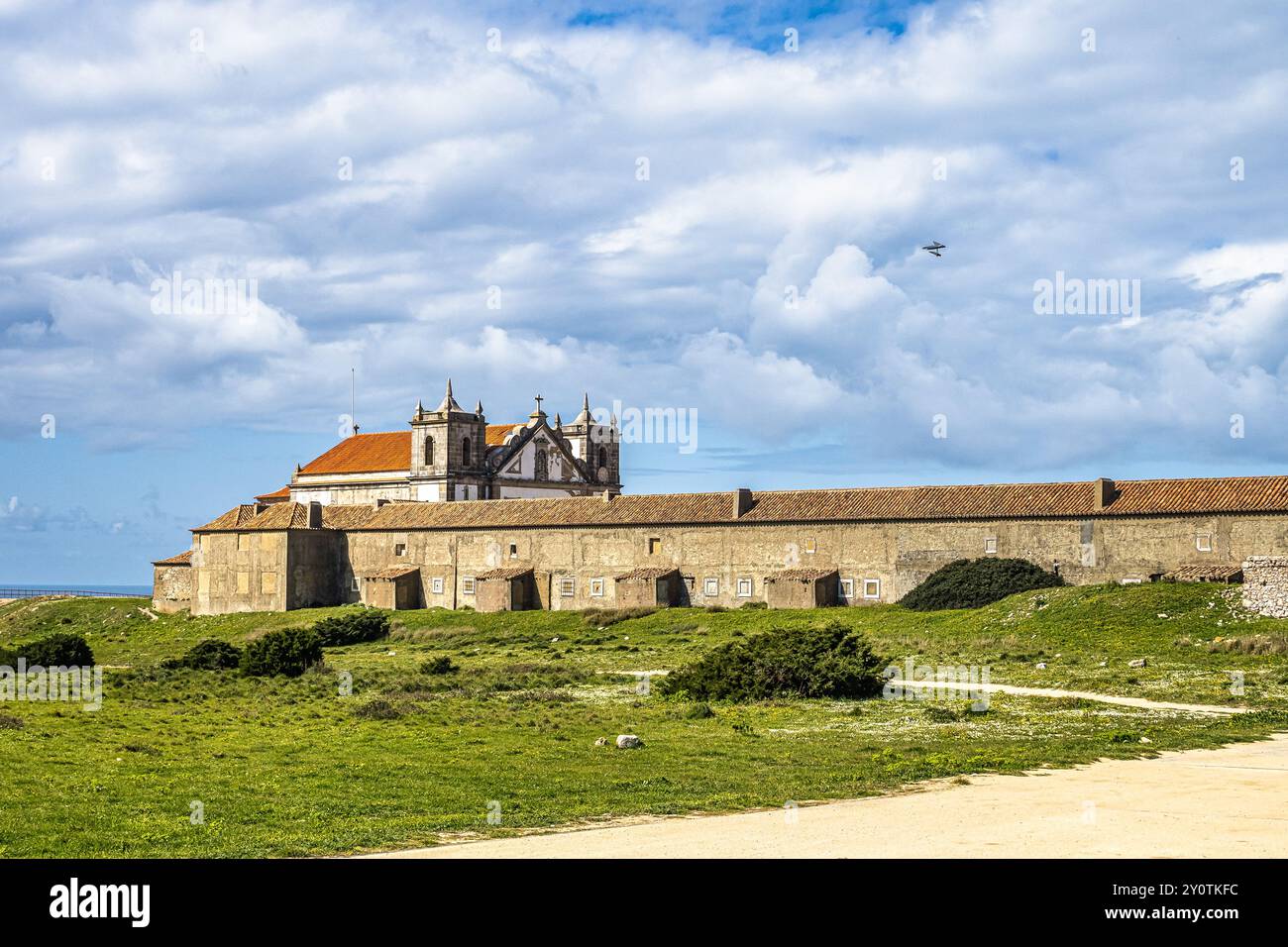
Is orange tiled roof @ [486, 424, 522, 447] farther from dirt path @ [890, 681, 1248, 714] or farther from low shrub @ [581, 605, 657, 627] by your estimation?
dirt path @ [890, 681, 1248, 714]

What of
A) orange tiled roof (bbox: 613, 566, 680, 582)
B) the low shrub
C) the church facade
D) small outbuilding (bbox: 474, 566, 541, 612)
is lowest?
the low shrub

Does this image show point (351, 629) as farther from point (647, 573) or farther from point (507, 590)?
point (647, 573)

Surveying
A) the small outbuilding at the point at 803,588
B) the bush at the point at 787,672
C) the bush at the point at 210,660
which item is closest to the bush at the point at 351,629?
the bush at the point at 210,660

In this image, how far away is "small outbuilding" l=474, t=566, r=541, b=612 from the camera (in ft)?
199

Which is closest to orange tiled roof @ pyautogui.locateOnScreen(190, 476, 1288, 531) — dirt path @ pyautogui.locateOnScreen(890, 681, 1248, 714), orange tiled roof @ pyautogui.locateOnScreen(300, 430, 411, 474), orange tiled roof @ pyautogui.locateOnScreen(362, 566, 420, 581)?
orange tiled roof @ pyautogui.locateOnScreen(362, 566, 420, 581)

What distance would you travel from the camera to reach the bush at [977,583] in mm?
49156

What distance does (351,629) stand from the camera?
56.4 m

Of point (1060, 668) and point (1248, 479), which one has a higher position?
point (1248, 479)

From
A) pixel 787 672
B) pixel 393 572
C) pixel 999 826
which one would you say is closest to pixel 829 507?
pixel 393 572

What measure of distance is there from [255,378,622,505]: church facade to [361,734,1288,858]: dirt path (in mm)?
65235
